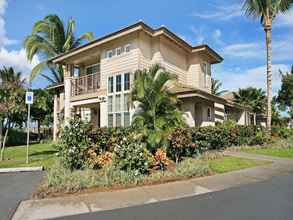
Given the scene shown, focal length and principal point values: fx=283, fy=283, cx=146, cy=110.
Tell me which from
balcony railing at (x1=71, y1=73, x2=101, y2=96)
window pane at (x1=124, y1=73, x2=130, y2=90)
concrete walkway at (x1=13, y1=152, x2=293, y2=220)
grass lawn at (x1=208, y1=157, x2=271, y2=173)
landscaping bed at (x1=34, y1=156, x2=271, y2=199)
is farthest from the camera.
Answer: balcony railing at (x1=71, y1=73, x2=101, y2=96)

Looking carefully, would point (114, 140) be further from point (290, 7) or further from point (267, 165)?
point (290, 7)

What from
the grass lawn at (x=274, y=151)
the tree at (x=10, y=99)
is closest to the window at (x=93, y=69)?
the tree at (x=10, y=99)

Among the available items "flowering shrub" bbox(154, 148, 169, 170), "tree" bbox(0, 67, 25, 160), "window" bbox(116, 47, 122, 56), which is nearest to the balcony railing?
"window" bbox(116, 47, 122, 56)

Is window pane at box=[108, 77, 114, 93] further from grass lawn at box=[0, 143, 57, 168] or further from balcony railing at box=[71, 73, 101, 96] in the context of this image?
grass lawn at box=[0, 143, 57, 168]

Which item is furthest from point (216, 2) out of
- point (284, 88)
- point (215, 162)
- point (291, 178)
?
point (284, 88)

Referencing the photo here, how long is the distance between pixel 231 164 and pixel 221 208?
562 centimetres

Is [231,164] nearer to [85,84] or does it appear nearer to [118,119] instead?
[118,119]

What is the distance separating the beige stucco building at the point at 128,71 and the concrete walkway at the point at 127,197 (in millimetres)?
7951

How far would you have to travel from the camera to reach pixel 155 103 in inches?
496

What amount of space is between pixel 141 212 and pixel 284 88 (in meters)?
43.3

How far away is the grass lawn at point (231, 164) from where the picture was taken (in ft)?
34.4

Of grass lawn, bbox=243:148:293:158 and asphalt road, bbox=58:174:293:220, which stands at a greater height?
grass lawn, bbox=243:148:293:158

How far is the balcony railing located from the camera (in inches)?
815

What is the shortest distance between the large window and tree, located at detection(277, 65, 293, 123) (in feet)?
105
